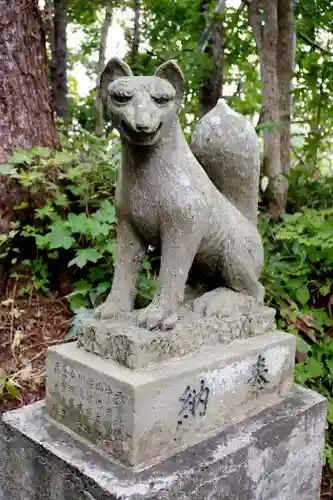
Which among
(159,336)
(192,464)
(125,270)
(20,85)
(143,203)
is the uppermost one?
(20,85)

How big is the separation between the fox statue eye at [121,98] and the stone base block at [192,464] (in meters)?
0.94

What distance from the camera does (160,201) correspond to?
4.53 feet

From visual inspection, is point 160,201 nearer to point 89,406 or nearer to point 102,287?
point 89,406

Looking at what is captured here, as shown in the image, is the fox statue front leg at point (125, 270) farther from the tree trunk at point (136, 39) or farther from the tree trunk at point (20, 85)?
the tree trunk at point (136, 39)

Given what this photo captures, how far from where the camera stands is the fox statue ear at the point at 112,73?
134 centimetres

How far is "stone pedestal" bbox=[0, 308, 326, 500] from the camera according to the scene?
1264mm

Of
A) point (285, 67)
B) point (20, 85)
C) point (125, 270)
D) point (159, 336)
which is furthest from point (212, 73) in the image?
point (159, 336)

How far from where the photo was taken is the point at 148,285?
2.29 meters

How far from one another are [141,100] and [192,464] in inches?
38.0

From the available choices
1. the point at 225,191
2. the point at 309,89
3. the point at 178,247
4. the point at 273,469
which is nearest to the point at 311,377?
the point at 273,469

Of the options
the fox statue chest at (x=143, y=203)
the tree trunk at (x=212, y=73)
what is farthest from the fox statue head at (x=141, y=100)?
the tree trunk at (x=212, y=73)

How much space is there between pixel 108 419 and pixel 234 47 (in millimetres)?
3405

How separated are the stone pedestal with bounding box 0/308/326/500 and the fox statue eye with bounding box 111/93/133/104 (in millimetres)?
617

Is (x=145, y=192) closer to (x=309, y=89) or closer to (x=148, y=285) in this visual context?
(x=148, y=285)
